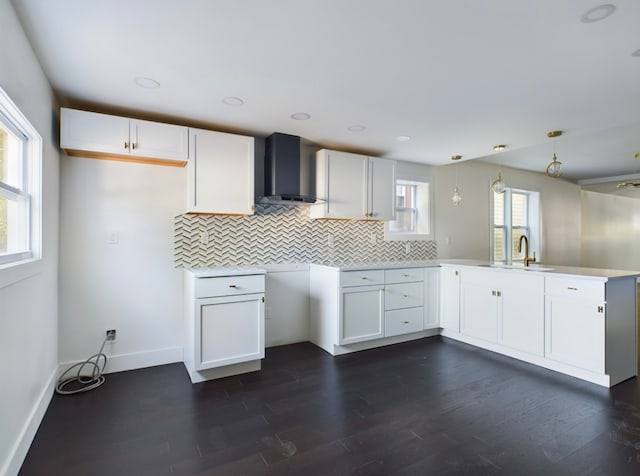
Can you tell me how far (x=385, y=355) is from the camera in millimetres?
3477

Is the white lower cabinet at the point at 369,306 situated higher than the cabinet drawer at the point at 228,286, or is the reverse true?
the cabinet drawer at the point at 228,286

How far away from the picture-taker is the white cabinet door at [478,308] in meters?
3.53

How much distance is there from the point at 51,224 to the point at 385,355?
307cm

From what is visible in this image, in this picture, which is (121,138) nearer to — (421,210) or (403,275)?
(403,275)

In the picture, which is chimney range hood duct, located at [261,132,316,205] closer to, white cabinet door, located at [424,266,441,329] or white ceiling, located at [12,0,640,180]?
white ceiling, located at [12,0,640,180]

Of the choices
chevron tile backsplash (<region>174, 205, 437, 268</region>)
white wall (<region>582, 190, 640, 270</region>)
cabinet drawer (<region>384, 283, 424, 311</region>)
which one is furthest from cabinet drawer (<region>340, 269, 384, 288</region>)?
white wall (<region>582, 190, 640, 270</region>)

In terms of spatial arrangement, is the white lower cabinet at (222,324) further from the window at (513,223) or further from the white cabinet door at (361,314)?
the window at (513,223)

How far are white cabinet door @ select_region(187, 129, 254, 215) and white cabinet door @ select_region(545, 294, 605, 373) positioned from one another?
285 centimetres

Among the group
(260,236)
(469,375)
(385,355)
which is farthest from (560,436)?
(260,236)

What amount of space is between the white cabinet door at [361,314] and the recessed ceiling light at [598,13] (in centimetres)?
257

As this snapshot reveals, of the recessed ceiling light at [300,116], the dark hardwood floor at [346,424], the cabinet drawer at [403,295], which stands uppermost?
the recessed ceiling light at [300,116]

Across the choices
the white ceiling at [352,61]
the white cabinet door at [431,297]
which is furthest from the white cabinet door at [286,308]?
the white ceiling at [352,61]

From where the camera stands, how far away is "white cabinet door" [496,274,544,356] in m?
3.12

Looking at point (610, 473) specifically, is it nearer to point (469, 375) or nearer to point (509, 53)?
point (469, 375)
